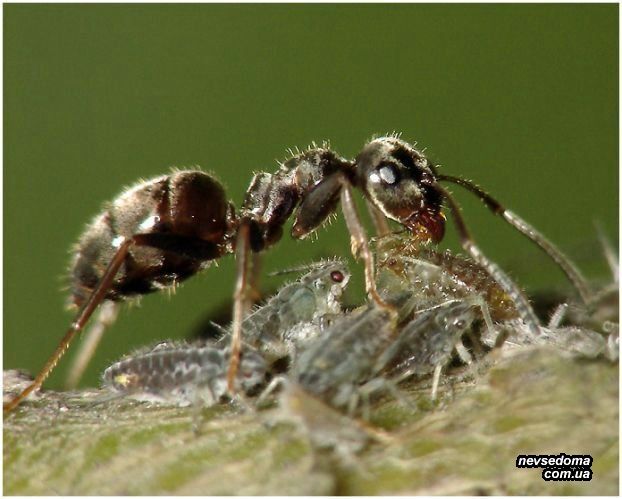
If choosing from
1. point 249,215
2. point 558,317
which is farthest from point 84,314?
point 558,317

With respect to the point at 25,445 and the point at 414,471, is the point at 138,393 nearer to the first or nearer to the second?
the point at 25,445

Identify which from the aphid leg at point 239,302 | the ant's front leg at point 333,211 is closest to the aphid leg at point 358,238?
the ant's front leg at point 333,211

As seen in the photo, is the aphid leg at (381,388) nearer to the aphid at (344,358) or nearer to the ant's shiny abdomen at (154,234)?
the aphid at (344,358)

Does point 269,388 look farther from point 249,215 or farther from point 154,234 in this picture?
point 249,215

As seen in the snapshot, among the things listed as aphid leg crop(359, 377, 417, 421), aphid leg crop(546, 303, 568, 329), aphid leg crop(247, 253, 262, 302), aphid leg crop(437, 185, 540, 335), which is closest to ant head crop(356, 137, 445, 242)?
aphid leg crop(437, 185, 540, 335)

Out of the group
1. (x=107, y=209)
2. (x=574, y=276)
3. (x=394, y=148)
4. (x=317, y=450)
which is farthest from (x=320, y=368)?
(x=107, y=209)

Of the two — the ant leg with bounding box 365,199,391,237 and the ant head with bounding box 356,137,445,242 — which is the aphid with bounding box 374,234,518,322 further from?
the ant leg with bounding box 365,199,391,237

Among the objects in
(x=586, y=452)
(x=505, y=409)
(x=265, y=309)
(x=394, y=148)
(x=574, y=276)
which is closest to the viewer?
(x=586, y=452)
